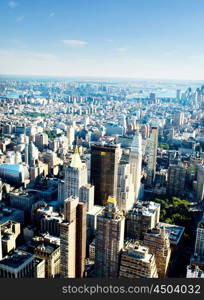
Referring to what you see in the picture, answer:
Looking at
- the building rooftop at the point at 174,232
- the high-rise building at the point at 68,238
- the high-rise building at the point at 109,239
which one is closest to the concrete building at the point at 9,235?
the high-rise building at the point at 68,238

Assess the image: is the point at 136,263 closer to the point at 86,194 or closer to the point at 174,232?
the point at 174,232

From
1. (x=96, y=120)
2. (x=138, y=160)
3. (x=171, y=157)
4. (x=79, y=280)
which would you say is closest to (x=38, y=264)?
(x=79, y=280)

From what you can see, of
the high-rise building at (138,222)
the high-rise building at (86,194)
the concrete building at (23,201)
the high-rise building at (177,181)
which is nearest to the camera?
the high-rise building at (138,222)

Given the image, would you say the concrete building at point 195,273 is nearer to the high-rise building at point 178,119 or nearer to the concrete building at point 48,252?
the concrete building at point 48,252

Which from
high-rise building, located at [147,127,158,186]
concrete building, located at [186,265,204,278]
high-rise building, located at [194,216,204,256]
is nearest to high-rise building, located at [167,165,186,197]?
high-rise building, located at [147,127,158,186]

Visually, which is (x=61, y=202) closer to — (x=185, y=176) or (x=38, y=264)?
(x=38, y=264)

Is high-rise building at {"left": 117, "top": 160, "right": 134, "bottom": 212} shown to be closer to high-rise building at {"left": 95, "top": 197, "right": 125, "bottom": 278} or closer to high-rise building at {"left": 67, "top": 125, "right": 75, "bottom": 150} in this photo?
high-rise building at {"left": 95, "top": 197, "right": 125, "bottom": 278}

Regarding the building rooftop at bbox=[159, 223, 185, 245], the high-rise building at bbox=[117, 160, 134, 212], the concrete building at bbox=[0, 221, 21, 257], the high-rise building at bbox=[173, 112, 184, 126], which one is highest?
the high-rise building at bbox=[173, 112, 184, 126]
